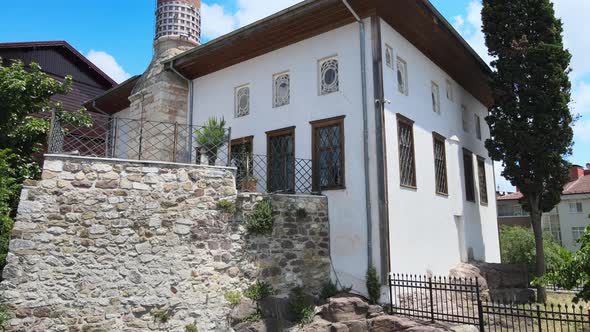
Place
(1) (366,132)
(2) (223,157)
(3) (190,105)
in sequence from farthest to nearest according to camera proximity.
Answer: (3) (190,105)
(2) (223,157)
(1) (366,132)

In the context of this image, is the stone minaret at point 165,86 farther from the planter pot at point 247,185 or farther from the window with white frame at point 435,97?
the window with white frame at point 435,97

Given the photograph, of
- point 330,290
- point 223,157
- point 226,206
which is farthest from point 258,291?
point 223,157

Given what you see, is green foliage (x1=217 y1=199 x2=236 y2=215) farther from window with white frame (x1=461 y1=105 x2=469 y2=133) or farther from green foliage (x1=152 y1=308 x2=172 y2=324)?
window with white frame (x1=461 y1=105 x2=469 y2=133)

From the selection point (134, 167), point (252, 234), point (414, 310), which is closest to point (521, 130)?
point (414, 310)

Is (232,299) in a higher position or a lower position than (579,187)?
lower

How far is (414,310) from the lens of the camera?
328 inches

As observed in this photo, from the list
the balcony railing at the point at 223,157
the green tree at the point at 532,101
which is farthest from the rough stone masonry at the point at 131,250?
the green tree at the point at 532,101

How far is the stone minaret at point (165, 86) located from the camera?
1256 cm

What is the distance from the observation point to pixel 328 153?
988 centimetres

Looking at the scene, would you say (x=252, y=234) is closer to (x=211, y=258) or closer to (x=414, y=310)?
(x=211, y=258)

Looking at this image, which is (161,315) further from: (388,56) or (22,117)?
(388,56)

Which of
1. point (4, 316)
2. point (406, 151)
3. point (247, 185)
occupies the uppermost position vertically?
point (406, 151)

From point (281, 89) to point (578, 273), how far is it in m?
7.77

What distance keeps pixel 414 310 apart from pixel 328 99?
4724 mm
